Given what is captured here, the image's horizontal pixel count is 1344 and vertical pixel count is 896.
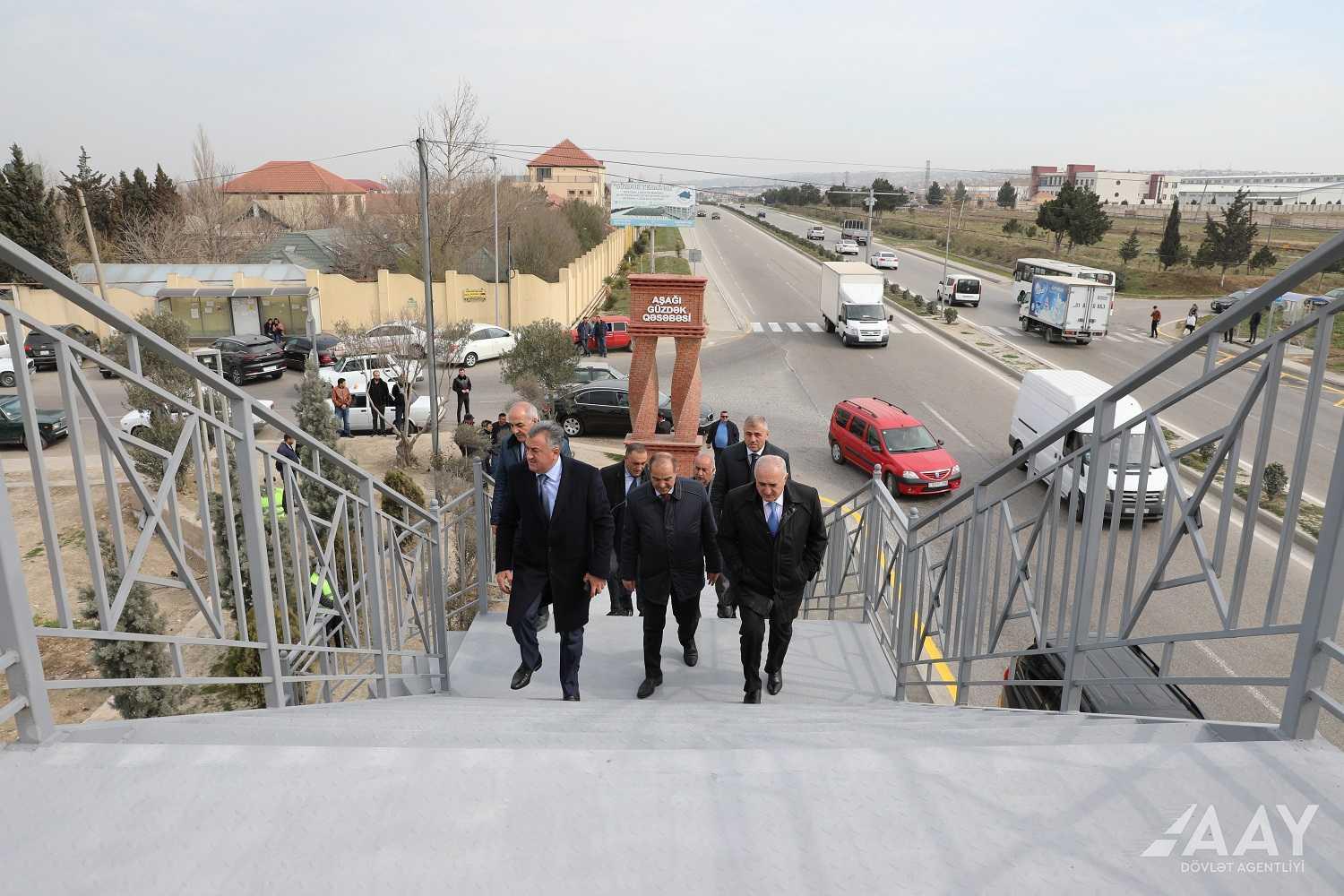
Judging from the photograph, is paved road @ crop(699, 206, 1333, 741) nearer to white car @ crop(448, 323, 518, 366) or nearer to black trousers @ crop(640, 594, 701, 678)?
black trousers @ crop(640, 594, 701, 678)

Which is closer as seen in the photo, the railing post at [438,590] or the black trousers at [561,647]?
the black trousers at [561,647]

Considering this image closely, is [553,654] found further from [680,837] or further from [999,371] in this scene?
[999,371]

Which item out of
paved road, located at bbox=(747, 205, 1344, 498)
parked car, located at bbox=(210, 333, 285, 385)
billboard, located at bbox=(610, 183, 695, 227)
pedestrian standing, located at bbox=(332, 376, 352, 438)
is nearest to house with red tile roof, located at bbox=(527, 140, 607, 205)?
paved road, located at bbox=(747, 205, 1344, 498)

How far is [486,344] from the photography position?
28.1 meters

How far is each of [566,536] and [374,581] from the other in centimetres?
106

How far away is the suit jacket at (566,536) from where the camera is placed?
493 cm

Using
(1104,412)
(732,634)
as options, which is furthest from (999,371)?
(1104,412)

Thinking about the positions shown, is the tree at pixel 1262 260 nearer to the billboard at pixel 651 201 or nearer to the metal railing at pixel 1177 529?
the billboard at pixel 651 201

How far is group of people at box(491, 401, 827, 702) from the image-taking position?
16.1ft

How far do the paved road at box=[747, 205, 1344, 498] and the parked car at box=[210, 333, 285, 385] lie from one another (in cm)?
2162

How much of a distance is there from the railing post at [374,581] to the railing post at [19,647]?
75.9 inches

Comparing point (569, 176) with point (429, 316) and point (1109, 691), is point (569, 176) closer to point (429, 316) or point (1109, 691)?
point (429, 316)

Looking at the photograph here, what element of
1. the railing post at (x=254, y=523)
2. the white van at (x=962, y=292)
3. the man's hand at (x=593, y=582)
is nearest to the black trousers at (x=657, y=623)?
the man's hand at (x=593, y=582)

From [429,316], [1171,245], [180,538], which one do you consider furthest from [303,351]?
[1171,245]
